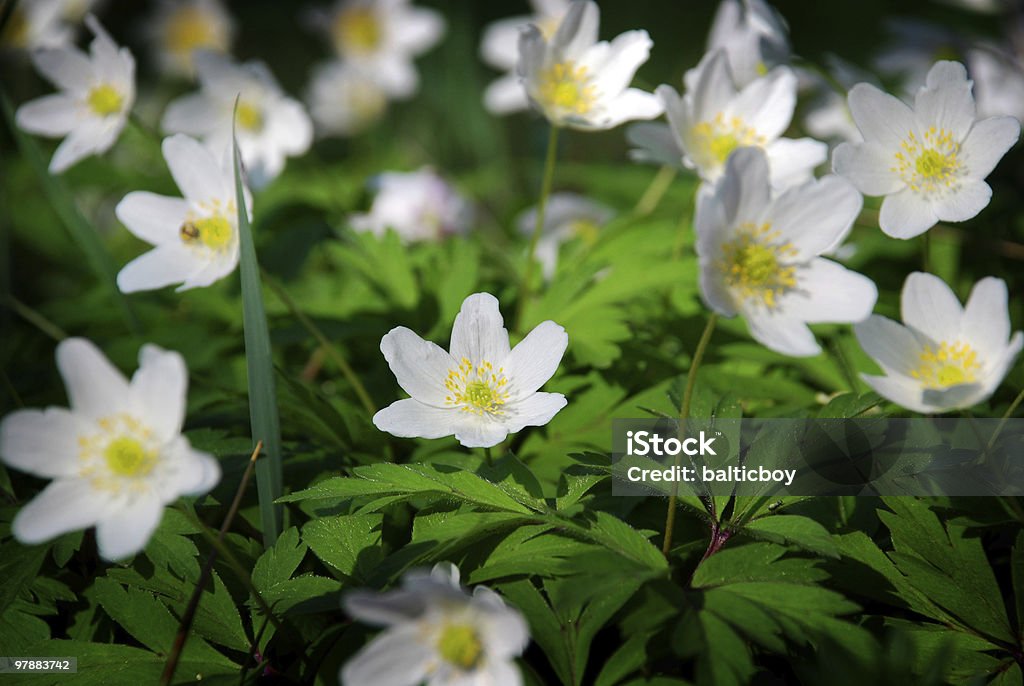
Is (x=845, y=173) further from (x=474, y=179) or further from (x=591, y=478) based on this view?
(x=474, y=179)

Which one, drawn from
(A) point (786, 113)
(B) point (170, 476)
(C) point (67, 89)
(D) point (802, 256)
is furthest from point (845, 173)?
(C) point (67, 89)

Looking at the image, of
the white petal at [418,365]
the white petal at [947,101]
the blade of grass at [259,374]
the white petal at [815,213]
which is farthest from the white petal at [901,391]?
the blade of grass at [259,374]

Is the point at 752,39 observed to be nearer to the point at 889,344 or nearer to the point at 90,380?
the point at 889,344

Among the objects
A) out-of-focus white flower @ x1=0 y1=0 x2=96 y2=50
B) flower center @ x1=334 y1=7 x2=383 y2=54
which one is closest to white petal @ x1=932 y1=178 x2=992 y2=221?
flower center @ x1=334 y1=7 x2=383 y2=54

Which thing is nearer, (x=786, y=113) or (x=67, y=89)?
(x=786, y=113)

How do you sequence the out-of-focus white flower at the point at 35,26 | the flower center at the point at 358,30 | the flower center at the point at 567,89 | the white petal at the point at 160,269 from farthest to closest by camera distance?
the flower center at the point at 358,30 < the out-of-focus white flower at the point at 35,26 < the flower center at the point at 567,89 < the white petal at the point at 160,269

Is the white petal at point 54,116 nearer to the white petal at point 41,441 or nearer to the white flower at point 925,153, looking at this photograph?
the white petal at point 41,441
